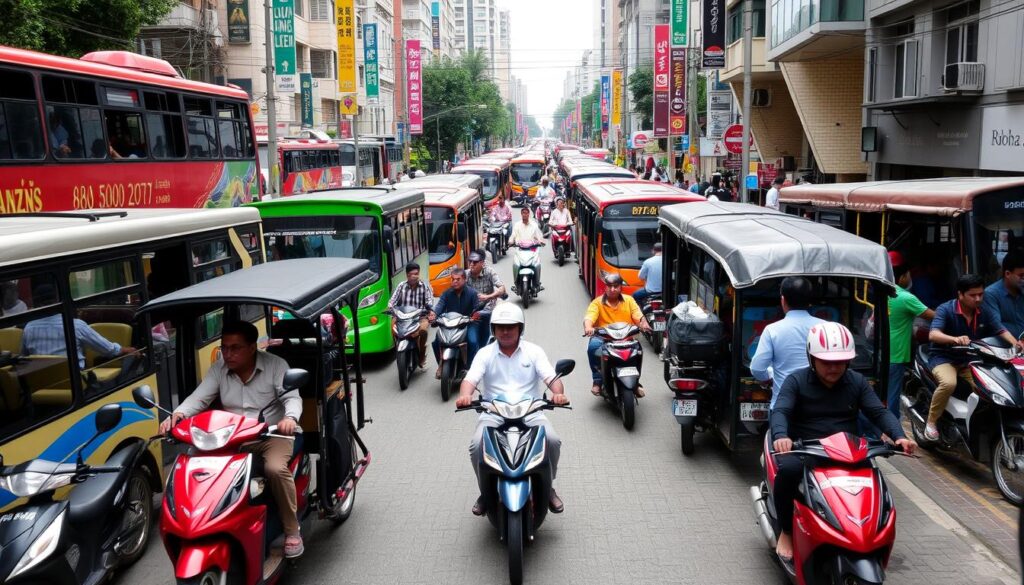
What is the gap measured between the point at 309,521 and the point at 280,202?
6.11 m

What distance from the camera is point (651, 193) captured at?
637 inches

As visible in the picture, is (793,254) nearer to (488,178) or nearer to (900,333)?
(900,333)

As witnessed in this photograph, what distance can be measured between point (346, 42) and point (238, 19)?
10.3 m

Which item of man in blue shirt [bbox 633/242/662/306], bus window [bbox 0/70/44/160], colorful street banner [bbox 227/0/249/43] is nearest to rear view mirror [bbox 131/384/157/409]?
bus window [bbox 0/70/44/160]

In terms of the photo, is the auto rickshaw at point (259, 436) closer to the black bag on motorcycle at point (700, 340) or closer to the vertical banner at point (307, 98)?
the black bag on motorcycle at point (700, 340)

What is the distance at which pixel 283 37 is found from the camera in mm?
26875

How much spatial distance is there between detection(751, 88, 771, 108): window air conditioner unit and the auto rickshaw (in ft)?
90.2

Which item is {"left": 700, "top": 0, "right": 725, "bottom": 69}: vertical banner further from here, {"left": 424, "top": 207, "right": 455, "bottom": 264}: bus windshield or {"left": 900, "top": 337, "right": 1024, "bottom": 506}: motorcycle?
{"left": 900, "top": 337, "right": 1024, "bottom": 506}: motorcycle

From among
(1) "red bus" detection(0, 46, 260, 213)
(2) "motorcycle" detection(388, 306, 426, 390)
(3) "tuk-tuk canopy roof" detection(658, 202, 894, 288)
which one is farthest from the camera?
(2) "motorcycle" detection(388, 306, 426, 390)

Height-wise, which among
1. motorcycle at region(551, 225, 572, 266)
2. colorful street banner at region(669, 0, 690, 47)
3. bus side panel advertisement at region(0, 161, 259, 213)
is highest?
colorful street banner at region(669, 0, 690, 47)

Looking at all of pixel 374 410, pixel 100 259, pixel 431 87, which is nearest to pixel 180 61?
pixel 431 87

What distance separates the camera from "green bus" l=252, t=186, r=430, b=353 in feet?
40.0

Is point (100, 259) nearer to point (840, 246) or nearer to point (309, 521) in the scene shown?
point (309, 521)

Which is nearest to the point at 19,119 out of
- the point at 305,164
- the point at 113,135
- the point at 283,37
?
the point at 113,135
